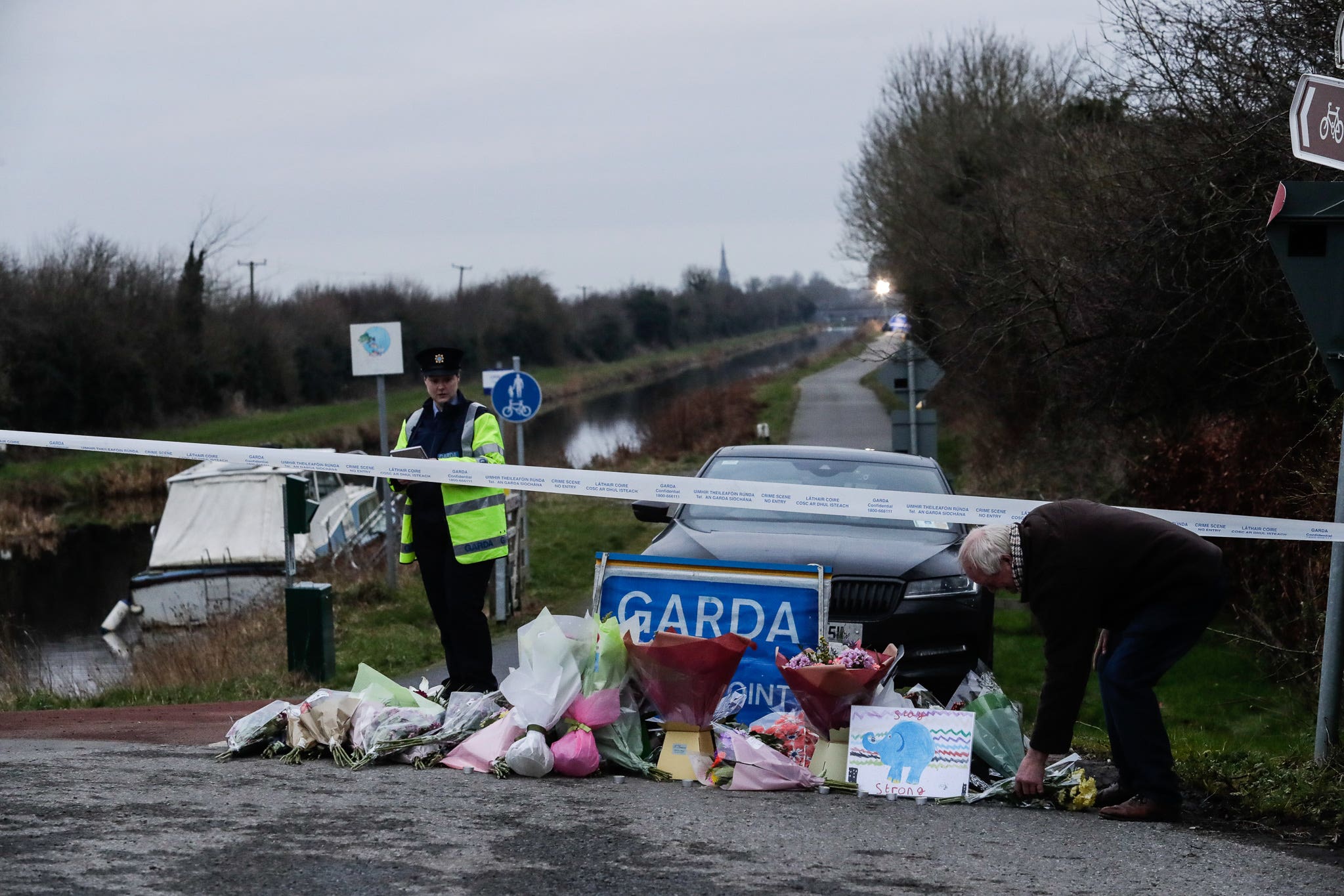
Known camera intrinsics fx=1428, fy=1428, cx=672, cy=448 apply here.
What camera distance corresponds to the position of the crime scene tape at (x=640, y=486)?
710cm

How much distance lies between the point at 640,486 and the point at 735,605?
2.73 feet

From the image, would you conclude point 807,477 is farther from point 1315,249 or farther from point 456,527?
point 1315,249

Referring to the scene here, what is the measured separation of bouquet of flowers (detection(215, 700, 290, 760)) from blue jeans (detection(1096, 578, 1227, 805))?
12.4ft

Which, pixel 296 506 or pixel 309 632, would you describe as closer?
pixel 309 632

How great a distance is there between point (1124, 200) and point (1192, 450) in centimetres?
244

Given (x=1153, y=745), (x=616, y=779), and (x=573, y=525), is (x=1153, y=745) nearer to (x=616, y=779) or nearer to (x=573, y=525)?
(x=616, y=779)

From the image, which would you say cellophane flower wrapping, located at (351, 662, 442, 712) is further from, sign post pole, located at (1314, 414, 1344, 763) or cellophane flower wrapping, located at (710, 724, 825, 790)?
sign post pole, located at (1314, 414, 1344, 763)

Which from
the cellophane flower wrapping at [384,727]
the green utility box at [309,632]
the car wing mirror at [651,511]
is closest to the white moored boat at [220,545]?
the green utility box at [309,632]

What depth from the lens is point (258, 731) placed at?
266 inches

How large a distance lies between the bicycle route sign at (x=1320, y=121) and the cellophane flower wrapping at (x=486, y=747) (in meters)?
4.03

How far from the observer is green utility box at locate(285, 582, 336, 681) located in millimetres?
10188

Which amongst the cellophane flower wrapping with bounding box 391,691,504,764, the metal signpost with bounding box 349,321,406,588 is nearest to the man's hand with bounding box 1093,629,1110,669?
the cellophane flower wrapping with bounding box 391,691,504,764

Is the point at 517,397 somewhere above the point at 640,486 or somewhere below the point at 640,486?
above

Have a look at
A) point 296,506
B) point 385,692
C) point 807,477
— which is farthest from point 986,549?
point 296,506
